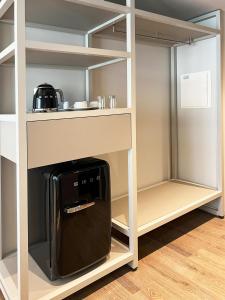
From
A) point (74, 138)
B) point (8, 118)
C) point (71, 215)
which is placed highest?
point (8, 118)

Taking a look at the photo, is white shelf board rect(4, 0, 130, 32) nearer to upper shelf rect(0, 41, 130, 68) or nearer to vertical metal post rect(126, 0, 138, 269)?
vertical metal post rect(126, 0, 138, 269)

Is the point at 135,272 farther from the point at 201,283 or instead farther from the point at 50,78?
the point at 50,78

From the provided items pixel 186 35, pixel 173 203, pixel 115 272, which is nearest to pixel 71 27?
pixel 186 35

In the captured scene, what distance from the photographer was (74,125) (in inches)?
57.1

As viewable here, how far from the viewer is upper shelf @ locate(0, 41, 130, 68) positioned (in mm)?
1325

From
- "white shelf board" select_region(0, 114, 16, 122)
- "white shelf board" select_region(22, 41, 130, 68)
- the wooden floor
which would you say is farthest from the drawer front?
the wooden floor

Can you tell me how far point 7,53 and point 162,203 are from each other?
1653 mm

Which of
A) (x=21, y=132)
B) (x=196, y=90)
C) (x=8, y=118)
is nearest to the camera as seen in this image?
(x=21, y=132)

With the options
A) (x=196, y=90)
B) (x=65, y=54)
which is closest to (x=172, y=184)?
(x=196, y=90)

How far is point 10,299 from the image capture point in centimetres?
140

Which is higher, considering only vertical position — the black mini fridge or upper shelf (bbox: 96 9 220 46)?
upper shelf (bbox: 96 9 220 46)

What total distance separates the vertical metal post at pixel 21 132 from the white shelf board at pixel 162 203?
76 centimetres

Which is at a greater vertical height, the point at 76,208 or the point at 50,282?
the point at 76,208

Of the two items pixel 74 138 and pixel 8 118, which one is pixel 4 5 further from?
pixel 74 138
